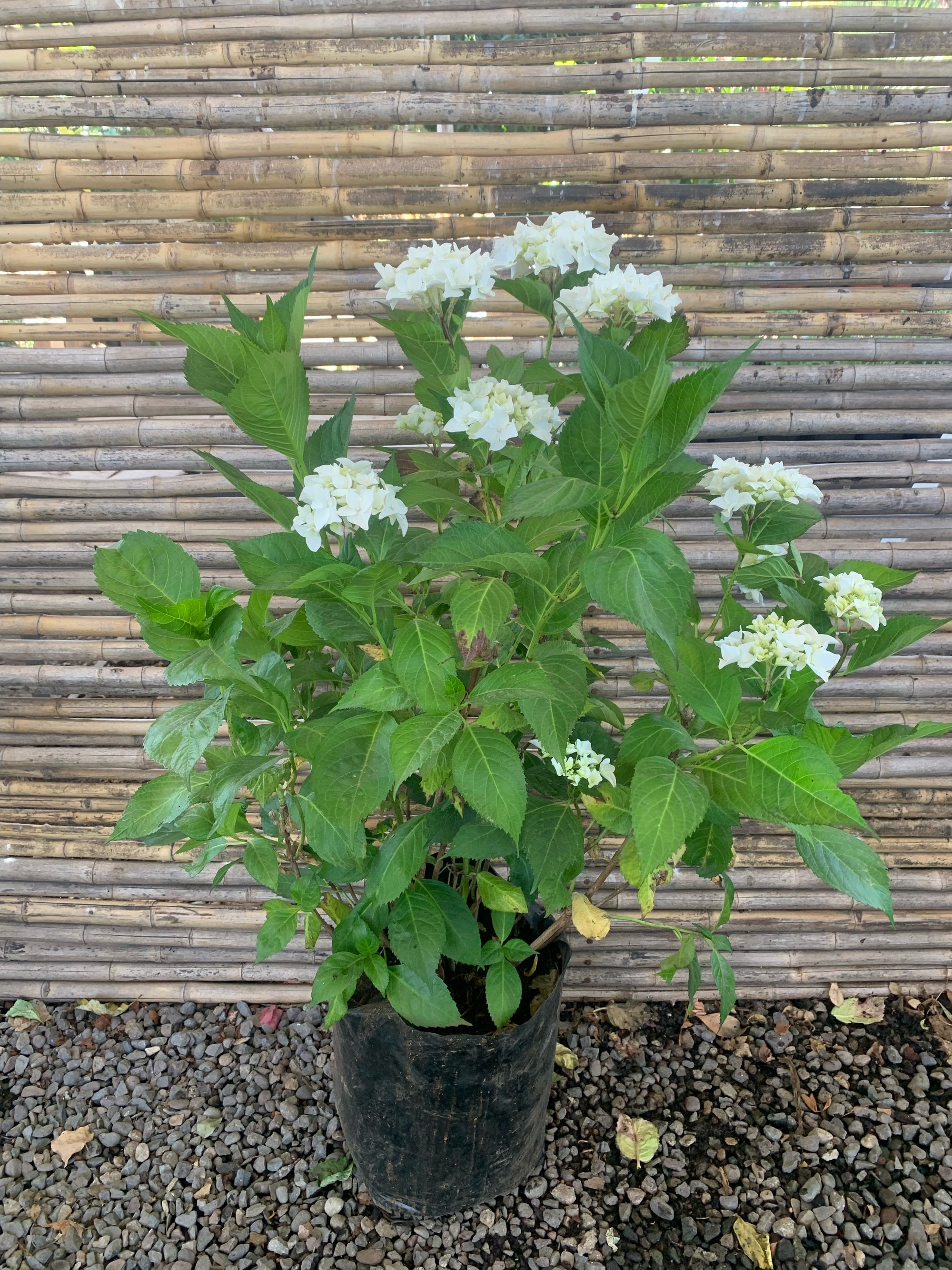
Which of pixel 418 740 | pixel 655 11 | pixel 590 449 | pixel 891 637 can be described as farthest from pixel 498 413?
pixel 655 11

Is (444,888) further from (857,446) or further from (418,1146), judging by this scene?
(857,446)

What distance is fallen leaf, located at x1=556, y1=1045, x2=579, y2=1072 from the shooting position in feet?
5.00

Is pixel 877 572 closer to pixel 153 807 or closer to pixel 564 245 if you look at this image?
pixel 564 245

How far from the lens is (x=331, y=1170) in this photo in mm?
1355

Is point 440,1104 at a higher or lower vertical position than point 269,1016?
higher

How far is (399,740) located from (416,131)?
1.02 meters

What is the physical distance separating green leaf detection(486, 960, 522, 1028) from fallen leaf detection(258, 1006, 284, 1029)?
686 millimetres

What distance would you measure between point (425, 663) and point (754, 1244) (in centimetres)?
106

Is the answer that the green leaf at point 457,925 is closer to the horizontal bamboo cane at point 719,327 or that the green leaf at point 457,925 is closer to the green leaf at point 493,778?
the green leaf at point 493,778

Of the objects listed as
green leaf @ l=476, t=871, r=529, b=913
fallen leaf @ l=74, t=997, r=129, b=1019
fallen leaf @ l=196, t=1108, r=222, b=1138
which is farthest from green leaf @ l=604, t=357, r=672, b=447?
fallen leaf @ l=74, t=997, r=129, b=1019

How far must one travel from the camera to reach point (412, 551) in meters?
0.88

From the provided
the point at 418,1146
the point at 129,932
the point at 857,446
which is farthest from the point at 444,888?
the point at 857,446

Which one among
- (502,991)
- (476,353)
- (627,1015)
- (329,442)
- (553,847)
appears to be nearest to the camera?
(329,442)

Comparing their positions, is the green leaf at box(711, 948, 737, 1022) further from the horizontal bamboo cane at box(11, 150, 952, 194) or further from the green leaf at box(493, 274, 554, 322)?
the horizontal bamboo cane at box(11, 150, 952, 194)
